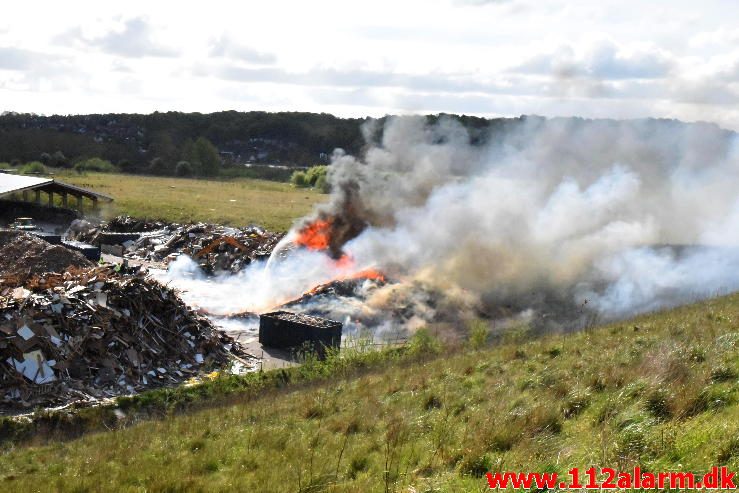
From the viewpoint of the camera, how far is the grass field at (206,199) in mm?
49750

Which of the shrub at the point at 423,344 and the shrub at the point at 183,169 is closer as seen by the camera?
the shrub at the point at 423,344

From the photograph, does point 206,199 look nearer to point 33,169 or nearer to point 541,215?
point 33,169

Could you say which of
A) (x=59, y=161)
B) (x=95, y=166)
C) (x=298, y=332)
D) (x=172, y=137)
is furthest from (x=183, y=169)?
(x=298, y=332)

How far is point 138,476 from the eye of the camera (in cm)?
904

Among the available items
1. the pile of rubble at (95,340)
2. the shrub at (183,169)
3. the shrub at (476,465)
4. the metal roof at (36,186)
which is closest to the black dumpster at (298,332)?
the pile of rubble at (95,340)

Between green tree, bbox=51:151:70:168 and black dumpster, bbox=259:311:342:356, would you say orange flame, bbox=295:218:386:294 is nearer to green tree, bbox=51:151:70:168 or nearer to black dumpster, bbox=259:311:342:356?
black dumpster, bbox=259:311:342:356

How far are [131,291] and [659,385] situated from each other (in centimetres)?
1513

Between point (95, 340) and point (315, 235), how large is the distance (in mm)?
14674

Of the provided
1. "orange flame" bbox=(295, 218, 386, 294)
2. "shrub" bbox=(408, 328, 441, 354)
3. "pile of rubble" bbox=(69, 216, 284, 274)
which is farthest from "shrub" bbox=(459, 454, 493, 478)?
"pile of rubble" bbox=(69, 216, 284, 274)

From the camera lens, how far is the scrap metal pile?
17.0m

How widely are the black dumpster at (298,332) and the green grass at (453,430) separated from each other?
6063 millimetres

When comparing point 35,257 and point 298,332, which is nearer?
point 298,332

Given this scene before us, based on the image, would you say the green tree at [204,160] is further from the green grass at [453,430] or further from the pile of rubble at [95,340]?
the green grass at [453,430]

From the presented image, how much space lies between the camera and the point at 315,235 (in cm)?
3219
